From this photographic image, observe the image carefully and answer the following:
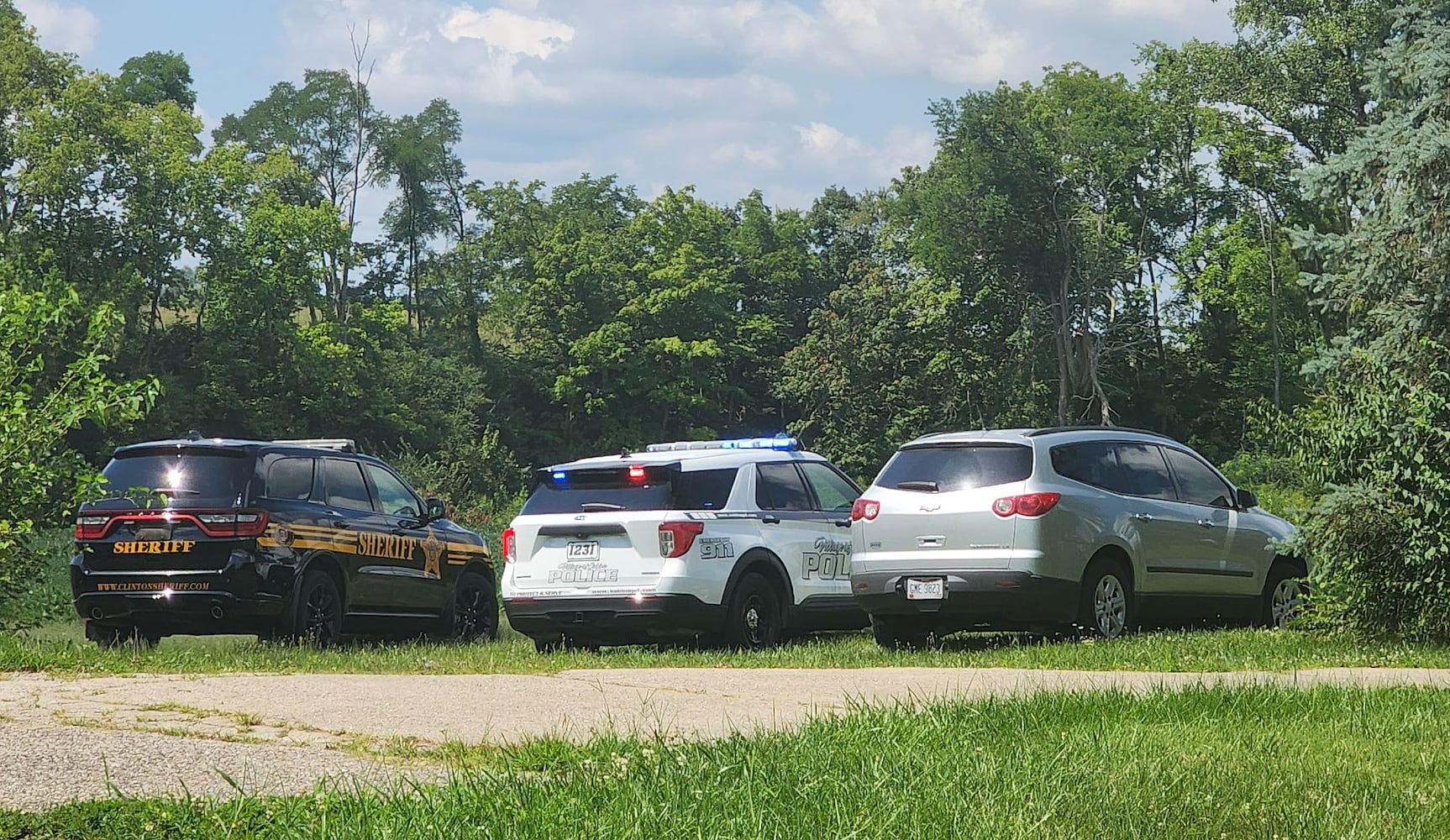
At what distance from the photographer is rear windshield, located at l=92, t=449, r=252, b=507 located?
14.1 m

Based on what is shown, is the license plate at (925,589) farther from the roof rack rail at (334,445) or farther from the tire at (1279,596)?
the roof rack rail at (334,445)

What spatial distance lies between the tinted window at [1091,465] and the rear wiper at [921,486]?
0.96m

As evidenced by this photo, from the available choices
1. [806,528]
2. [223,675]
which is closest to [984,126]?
[806,528]

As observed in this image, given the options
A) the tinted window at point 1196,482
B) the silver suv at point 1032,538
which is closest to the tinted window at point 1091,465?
the silver suv at point 1032,538

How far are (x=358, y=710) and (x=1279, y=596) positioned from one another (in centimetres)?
1045

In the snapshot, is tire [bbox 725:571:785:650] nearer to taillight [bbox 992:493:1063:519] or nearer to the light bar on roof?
the light bar on roof

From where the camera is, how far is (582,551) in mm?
14156

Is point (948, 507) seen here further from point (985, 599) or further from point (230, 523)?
point (230, 523)

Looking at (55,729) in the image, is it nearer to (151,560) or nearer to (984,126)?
(151,560)

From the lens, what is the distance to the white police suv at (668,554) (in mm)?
13844

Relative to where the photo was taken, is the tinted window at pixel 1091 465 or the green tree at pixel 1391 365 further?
the tinted window at pixel 1091 465

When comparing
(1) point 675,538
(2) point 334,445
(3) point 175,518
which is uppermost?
(2) point 334,445

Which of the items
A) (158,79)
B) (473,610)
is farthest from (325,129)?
(473,610)

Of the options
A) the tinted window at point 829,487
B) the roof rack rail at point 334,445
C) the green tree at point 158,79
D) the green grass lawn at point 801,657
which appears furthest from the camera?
the green tree at point 158,79
